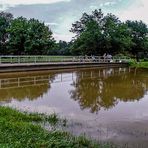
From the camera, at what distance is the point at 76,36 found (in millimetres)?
71125

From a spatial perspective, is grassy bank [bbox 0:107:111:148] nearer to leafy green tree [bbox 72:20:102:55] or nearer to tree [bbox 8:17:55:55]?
tree [bbox 8:17:55:55]

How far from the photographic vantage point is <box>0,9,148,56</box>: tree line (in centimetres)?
5553

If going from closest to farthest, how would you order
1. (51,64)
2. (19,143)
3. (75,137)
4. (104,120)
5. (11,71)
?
(19,143) < (75,137) < (104,120) < (11,71) < (51,64)

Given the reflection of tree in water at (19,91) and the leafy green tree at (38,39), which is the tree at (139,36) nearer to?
the leafy green tree at (38,39)

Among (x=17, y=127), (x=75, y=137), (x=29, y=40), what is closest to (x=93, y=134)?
(x=75, y=137)

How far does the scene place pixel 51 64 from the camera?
4225cm

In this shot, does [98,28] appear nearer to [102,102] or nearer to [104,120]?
[102,102]

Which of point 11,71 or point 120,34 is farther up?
point 120,34

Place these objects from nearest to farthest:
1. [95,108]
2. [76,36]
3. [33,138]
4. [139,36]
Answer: [33,138]
[95,108]
[76,36]
[139,36]

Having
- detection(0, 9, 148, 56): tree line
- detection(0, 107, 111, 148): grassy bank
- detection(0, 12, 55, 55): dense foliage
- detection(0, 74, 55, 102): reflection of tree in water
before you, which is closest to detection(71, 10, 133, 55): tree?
detection(0, 9, 148, 56): tree line

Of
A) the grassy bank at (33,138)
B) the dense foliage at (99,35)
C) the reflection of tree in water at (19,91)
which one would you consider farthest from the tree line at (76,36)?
the grassy bank at (33,138)

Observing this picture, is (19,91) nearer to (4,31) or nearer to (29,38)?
(29,38)

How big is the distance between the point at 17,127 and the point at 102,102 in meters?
8.16

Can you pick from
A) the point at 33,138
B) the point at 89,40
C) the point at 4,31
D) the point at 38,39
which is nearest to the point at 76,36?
the point at 89,40
